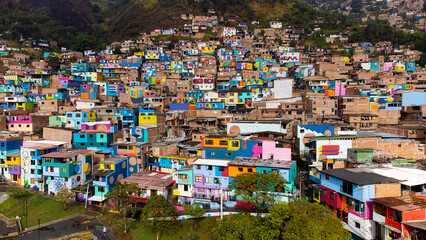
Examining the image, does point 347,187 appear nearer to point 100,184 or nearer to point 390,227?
point 390,227

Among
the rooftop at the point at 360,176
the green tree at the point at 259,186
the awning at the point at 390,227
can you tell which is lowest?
the awning at the point at 390,227

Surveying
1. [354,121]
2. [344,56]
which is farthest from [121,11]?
[354,121]

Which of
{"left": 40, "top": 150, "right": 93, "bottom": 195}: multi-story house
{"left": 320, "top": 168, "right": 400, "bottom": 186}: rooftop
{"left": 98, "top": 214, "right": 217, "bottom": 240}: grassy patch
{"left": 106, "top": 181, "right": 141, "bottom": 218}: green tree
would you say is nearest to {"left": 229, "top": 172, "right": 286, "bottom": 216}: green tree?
{"left": 98, "top": 214, "right": 217, "bottom": 240}: grassy patch

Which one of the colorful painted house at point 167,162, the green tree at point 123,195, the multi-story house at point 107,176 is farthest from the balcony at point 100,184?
the colorful painted house at point 167,162

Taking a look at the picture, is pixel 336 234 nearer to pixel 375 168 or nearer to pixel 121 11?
pixel 375 168

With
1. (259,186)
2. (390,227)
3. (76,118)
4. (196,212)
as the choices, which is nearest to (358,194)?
(390,227)

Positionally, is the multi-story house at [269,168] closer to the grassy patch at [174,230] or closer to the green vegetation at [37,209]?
the grassy patch at [174,230]

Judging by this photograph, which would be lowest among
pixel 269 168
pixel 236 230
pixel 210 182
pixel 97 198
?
pixel 97 198
